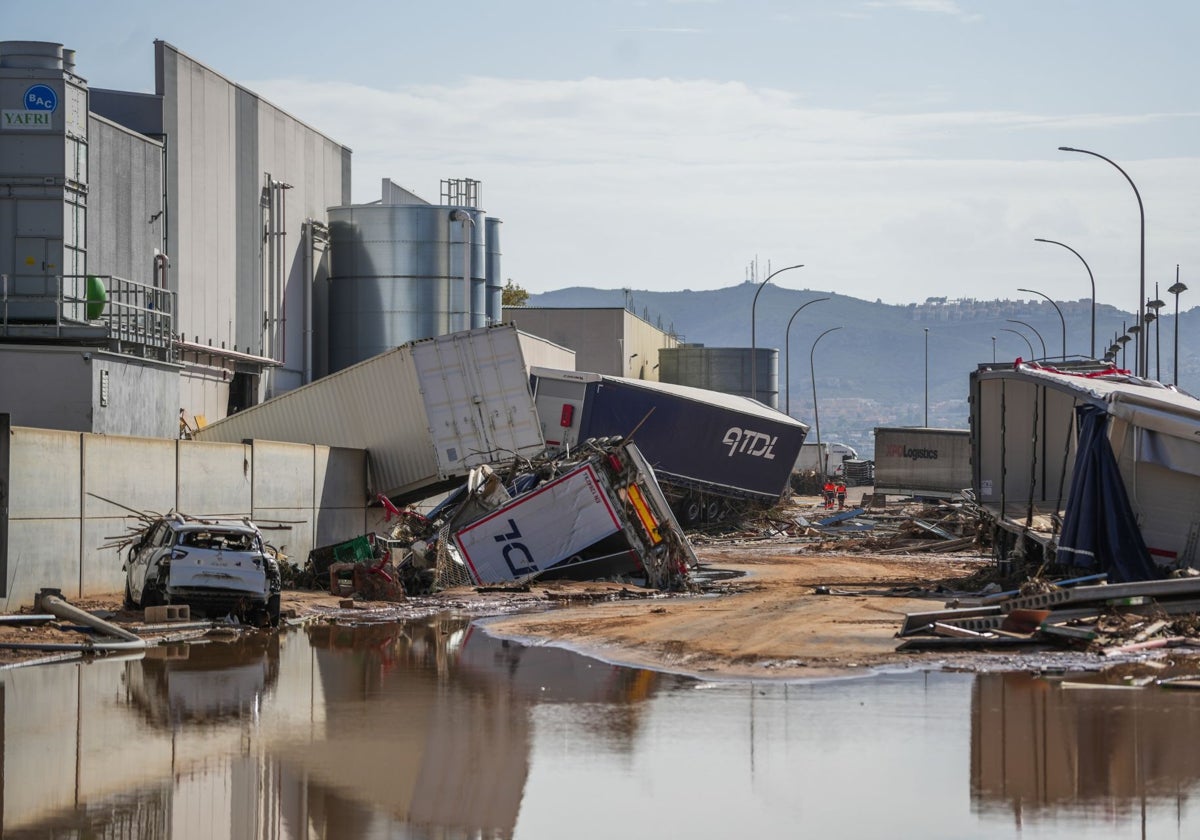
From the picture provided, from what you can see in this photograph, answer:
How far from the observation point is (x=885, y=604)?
22.9m

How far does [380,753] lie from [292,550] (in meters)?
19.2

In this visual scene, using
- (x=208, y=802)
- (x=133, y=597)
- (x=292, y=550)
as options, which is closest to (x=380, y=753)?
(x=208, y=802)

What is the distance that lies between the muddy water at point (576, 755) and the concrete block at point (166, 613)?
333 cm

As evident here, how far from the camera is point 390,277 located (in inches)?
1905

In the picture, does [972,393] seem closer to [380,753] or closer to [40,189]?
[40,189]

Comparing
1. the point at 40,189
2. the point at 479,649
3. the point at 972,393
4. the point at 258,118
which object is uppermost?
the point at 258,118

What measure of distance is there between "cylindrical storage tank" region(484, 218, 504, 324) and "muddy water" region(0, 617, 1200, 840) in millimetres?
36691

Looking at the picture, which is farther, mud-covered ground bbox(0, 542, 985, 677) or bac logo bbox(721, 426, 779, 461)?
bac logo bbox(721, 426, 779, 461)

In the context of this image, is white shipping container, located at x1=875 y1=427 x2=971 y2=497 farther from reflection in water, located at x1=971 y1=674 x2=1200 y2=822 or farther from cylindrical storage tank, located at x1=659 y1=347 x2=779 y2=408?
reflection in water, located at x1=971 y1=674 x2=1200 y2=822

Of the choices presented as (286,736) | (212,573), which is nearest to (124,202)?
(212,573)

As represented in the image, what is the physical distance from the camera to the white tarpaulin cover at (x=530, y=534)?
89.1ft

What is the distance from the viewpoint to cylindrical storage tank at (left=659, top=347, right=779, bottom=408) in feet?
322

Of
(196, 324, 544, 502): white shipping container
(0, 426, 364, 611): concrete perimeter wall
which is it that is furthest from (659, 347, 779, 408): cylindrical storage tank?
(0, 426, 364, 611): concrete perimeter wall

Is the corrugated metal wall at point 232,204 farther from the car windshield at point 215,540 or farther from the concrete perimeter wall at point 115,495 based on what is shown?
the car windshield at point 215,540
